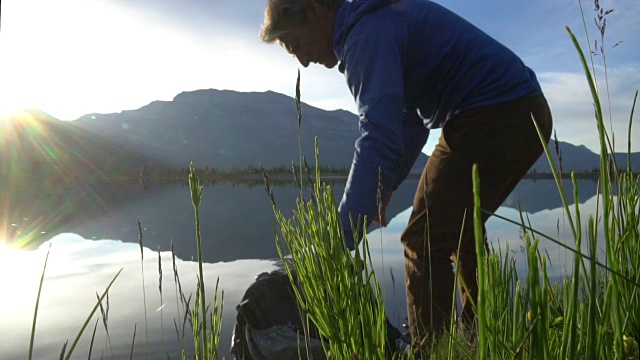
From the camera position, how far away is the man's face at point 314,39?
227cm

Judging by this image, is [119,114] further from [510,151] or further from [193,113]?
[510,151]

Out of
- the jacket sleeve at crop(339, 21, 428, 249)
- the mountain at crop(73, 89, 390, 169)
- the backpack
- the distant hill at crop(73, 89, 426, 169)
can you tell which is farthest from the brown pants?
the distant hill at crop(73, 89, 426, 169)

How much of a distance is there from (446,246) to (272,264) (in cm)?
371

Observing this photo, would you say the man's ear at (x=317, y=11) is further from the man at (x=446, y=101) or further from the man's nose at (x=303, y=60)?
the man's nose at (x=303, y=60)

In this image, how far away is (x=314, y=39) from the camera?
2350mm

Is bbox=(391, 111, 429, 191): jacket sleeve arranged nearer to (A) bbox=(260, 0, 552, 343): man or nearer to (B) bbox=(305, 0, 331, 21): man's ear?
(A) bbox=(260, 0, 552, 343): man

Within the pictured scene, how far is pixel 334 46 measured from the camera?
7.20 feet

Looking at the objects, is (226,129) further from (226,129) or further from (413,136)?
(413,136)

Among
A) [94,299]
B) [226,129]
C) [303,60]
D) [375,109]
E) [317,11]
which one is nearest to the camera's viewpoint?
[375,109]

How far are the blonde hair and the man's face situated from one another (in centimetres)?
2

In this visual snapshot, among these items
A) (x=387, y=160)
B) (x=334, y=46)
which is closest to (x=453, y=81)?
(x=334, y=46)

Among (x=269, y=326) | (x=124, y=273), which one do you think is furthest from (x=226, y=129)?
(x=269, y=326)

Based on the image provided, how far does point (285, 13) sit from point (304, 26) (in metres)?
0.11

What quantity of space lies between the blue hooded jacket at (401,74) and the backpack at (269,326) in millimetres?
698
